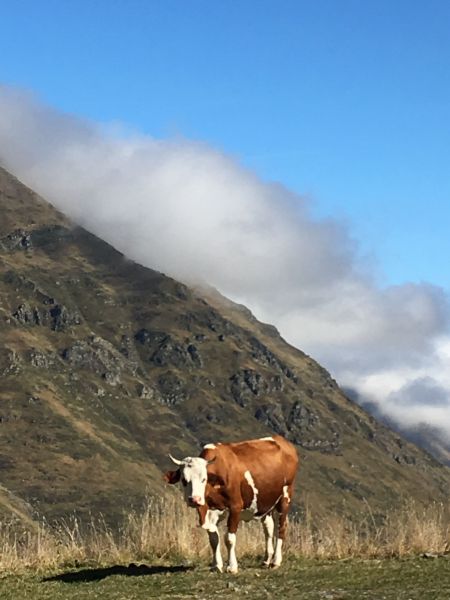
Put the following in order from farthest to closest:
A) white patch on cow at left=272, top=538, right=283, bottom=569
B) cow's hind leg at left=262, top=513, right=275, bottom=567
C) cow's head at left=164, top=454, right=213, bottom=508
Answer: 1. cow's hind leg at left=262, top=513, right=275, bottom=567
2. white patch on cow at left=272, top=538, right=283, bottom=569
3. cow's head at left=164, top=454, right=213, bottom=508

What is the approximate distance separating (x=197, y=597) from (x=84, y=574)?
508cm

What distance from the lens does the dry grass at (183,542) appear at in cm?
2181

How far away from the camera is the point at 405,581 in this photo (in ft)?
54.9

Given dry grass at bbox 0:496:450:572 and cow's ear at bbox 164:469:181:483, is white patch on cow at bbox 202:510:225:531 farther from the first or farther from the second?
dry grass at bbox 0:496:450:572

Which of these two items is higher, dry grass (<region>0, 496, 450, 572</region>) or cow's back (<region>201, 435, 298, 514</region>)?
cow's back (<region>201, 435, 298, 514</region>)

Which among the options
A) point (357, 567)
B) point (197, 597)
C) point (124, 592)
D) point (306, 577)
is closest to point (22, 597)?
point (124, 592)

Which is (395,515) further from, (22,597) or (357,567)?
(22,597)

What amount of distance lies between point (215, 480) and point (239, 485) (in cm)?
71

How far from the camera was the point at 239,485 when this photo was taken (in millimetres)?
19250

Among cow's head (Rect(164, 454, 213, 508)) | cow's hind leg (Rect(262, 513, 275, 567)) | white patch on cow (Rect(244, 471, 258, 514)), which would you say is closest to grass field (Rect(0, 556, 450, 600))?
cow's hind leg (Rect(262, 513, 275, 567))

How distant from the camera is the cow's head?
18.0 metres

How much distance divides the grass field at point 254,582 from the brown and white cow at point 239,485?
2.62 feet

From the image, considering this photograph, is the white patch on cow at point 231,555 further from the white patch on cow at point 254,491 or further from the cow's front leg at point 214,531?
the white patch on cow at point 254,491

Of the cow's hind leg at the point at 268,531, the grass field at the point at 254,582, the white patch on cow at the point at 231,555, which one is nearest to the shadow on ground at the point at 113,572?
the grass field at the point at 254,582
